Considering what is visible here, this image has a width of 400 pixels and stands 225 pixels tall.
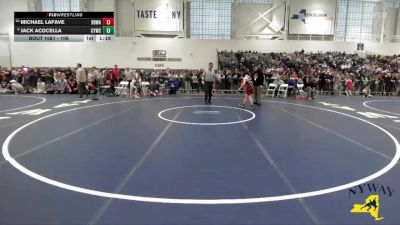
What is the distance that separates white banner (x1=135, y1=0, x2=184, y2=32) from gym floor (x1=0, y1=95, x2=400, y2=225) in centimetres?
1621

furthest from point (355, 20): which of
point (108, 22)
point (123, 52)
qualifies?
point (108, 22)

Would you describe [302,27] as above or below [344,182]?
above

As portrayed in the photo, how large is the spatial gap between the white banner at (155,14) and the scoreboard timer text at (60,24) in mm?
11010

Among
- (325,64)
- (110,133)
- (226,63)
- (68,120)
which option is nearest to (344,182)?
(110,133)

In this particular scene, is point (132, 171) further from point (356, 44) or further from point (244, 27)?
point (356, 44)

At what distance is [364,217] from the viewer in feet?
12.2

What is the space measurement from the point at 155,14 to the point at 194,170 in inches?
846

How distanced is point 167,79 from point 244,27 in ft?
32.1

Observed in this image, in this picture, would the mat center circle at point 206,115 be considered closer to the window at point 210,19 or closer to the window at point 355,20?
the window at point 210,19

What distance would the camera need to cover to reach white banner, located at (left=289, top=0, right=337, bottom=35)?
85.4ft

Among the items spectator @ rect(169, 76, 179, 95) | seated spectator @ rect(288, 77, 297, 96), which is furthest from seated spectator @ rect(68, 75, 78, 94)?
seated spectator @ rect(288, 77, 297, 96)

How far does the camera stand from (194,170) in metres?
5.29

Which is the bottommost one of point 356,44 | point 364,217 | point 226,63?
point 364,217

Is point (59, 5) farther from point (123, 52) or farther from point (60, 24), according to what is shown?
point (60, 24)
